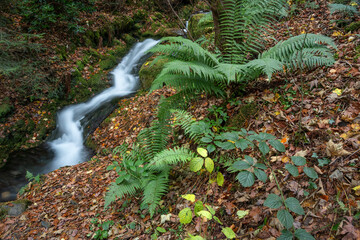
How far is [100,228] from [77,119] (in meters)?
4.48

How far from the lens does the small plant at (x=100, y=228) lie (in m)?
2.52

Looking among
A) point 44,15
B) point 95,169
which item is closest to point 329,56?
point 95,169

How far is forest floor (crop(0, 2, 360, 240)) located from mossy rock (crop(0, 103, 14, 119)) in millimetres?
3002

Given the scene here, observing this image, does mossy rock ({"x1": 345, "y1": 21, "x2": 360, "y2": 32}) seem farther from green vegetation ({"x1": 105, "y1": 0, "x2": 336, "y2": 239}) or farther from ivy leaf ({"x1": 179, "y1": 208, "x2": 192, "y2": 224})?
ivy leaf ({"x1": 179, "y1": 208, "x2": 192, "y2": 224})

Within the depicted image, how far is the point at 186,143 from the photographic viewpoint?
318cm

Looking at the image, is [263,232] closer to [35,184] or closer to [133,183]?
[133,183]

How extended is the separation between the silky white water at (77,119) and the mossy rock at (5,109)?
127 centimetres

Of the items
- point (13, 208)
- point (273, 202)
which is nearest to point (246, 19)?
point (273, 202)

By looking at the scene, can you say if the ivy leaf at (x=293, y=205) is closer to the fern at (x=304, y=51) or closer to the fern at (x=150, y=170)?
the fern at (x=150, y=170)

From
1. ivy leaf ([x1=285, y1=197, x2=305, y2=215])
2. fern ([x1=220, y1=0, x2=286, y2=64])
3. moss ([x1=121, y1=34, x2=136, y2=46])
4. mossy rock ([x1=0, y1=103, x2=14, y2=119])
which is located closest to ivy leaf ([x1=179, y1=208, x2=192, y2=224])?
ivy leaf ([x1=285, y1=197, x2=305, y2=215])

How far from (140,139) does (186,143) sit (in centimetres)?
72

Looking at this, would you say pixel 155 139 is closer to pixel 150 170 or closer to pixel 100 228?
pixel 150 170

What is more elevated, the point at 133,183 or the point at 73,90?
the point at 73,90

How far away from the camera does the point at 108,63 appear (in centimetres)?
830
